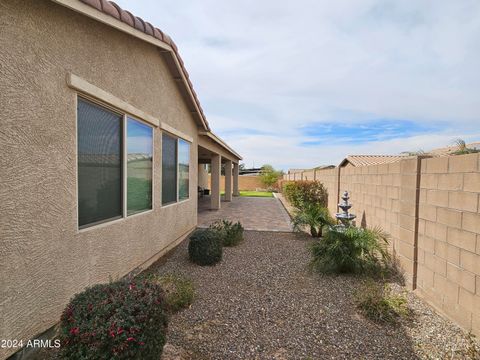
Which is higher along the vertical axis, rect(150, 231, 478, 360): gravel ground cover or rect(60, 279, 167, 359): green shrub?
rect(60, 279, 167, 359): green shrub

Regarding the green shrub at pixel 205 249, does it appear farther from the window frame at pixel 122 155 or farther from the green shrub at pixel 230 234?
the green shrub at pixel 230 234

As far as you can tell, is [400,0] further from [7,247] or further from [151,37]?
[7,247]

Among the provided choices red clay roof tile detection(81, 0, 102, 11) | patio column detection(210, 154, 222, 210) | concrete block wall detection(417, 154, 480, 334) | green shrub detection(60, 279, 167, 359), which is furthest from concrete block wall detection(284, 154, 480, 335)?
patio column detection(210, 154, 222, 210)

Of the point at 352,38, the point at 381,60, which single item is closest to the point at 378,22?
the point at 352,38

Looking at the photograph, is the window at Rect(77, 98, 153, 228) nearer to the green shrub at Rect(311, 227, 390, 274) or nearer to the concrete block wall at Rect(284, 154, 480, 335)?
the green shrub at Rect(311, 227, 390, 274)

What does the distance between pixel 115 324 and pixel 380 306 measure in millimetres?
3570

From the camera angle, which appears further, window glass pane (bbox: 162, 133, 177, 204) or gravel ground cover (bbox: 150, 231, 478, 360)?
window glass pane (bbox: 162, 133, 177, 204)

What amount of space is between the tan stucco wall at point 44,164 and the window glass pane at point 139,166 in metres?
0.80

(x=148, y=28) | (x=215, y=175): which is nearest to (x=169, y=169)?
(x=148, y=28)

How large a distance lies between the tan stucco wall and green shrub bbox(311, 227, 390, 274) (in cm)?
402

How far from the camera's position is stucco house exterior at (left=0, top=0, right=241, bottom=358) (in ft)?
8.68

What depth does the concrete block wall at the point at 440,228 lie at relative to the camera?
3.41 m

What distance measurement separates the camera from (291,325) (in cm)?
373

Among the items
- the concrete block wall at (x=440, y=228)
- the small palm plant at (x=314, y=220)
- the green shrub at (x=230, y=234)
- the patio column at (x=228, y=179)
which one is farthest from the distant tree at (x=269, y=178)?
the concrete block wall at (x=440, y=228)
